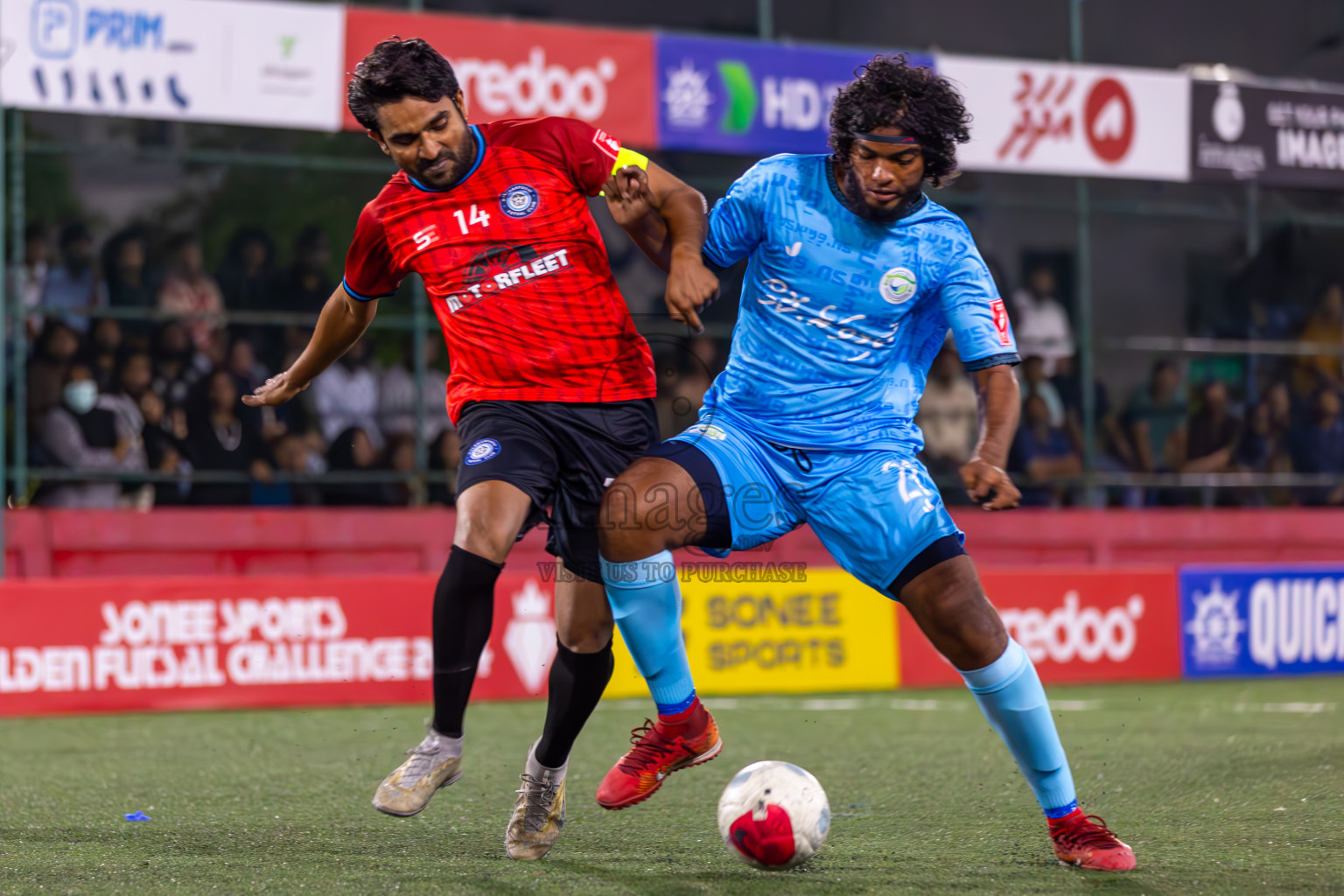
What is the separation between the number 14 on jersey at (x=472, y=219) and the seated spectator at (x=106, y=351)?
7.00 meters

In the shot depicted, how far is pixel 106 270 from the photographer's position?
10.8 m

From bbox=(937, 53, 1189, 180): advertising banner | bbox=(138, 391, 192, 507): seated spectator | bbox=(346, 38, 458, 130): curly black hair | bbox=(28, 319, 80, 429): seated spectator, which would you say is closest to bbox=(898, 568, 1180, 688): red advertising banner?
bbox=(937, 53, 1189, 180): advertising banner

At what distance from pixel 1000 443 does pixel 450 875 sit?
1.70 meters

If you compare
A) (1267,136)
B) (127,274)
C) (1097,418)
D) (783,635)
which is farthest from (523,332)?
(1267,136)

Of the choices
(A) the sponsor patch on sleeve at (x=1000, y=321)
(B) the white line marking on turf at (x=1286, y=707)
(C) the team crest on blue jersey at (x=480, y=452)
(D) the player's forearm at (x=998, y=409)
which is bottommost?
(B) the white line marking on turf at (x=1286, y=707)

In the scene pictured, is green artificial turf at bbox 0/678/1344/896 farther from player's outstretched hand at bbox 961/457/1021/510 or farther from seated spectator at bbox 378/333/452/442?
seated spectator at bbox 378/333/452/442

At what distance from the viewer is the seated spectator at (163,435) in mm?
10336

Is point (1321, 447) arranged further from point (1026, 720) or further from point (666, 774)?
point (666, 774)

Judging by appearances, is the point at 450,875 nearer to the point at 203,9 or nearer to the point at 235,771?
the point at 235,771

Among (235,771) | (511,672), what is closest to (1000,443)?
(235,771)

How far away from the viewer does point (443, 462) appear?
11484 mm

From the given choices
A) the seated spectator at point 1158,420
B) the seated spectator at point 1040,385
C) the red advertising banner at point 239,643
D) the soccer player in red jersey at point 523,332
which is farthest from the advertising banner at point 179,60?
the seated spectator at point 1158,420

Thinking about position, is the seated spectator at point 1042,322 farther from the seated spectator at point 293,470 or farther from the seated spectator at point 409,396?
the seated spectator at point 293,470

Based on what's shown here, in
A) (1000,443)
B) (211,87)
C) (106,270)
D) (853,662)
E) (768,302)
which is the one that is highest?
(211,87)
